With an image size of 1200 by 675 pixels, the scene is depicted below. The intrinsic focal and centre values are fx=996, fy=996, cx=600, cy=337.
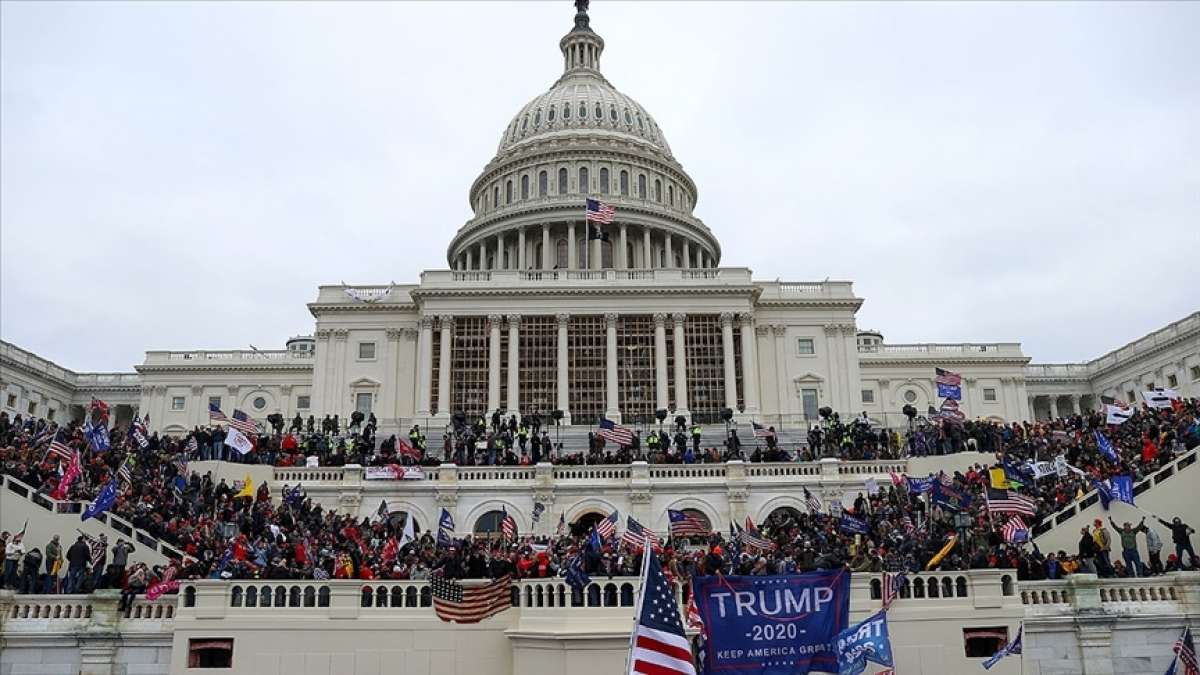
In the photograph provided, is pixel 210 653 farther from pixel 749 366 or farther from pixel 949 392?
pixel 749 366

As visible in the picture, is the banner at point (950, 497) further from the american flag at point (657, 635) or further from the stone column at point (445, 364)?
the stone column at point (445, 364)

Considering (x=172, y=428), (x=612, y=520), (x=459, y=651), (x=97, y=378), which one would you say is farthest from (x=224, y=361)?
(x=459, y=651)

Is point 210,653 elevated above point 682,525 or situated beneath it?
situated beneath

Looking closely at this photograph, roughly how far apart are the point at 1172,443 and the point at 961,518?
1290cm

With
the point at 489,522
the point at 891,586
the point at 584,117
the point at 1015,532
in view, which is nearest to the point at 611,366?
the point at 489,522

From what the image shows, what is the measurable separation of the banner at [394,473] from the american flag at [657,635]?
25.6m

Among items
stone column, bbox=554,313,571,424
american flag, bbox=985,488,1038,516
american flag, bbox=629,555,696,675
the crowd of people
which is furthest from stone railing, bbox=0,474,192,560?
stone column, bbox=554,313,571,424

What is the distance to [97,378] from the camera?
9544cm

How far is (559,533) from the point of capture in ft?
112

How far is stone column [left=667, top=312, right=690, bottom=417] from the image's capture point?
62844 mm

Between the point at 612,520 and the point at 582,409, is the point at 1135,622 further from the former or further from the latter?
the point at 582,409

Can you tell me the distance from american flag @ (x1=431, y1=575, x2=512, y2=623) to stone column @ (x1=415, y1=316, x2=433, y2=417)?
42717 millimetres

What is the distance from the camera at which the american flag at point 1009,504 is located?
2770cm

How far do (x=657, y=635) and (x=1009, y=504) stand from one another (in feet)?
60.9
